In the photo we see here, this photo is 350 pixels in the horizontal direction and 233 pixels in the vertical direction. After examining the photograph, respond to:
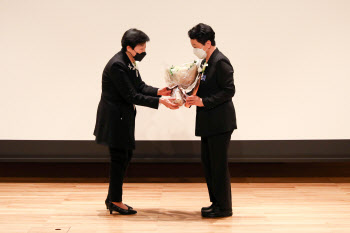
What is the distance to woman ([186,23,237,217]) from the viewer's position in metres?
3.88

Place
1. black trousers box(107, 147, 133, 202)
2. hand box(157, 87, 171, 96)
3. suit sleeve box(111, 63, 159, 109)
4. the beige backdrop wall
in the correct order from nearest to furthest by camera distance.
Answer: suit sleeve box(111, 63, 159, 109)
black trousers box(107, 147, 133, 202)
hand box(157, 87, 171, 96)
the beige backdrop wall

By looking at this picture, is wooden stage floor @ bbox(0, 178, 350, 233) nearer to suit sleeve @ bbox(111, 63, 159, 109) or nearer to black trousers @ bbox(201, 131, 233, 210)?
black trousers @ bbox(201, 131, 233, 210)

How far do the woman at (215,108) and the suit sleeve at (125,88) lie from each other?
0.31 metres

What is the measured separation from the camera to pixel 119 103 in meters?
4.03

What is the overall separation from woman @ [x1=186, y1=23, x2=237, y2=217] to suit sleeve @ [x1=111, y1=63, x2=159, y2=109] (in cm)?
31

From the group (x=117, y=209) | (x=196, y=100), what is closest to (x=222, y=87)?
(x=196, y=100)

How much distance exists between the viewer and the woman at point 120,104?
3957 mm

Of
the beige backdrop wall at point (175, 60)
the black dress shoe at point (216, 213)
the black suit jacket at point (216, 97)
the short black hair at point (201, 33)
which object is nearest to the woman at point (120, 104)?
the black suit jacket at point (216, 97)

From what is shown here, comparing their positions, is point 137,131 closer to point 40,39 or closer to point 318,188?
point 40,39

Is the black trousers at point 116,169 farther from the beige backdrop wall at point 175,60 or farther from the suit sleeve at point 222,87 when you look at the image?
the beige backdrop wall at point 175,60

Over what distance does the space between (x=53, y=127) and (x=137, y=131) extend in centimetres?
80

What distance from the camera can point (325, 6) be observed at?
5047mm

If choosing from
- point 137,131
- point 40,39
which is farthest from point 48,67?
point 137,131

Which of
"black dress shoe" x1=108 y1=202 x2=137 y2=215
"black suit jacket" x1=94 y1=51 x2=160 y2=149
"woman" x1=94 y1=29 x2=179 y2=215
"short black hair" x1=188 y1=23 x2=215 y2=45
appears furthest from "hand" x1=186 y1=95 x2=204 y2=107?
"black dress shoe" x1=108 y1=202 x2=137 y2=215
